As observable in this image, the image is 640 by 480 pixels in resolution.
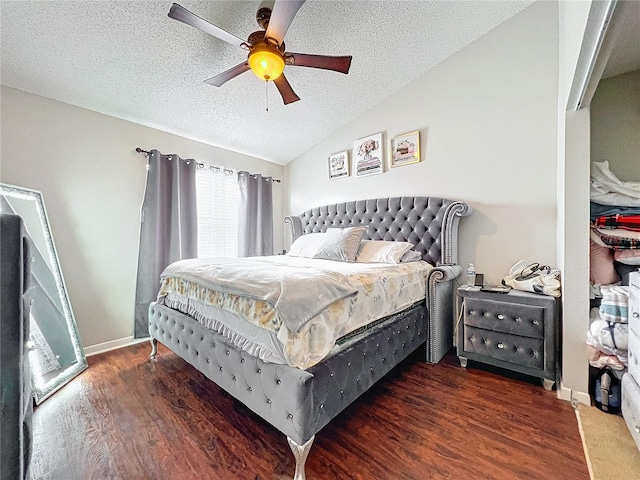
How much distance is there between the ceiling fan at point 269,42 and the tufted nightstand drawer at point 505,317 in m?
2.17

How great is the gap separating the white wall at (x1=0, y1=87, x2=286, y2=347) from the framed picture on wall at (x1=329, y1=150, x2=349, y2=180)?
219cm

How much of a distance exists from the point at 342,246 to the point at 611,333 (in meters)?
2.06

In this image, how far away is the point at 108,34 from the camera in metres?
2.04

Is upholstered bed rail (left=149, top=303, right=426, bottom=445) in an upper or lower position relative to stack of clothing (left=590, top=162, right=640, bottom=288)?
lower

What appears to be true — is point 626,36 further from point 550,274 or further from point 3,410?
point 3,410

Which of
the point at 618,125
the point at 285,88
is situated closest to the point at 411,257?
the point at 618,125

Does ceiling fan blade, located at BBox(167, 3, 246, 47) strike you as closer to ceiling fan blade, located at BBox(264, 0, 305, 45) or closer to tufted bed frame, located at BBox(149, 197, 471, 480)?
ceiling fan blade, located at BBox(264, 0, 305, 45)

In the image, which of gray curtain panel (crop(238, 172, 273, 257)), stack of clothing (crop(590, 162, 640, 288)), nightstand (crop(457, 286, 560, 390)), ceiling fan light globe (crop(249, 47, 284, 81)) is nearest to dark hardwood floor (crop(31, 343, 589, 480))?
nightstand (crop(457, 286, 560, 390))

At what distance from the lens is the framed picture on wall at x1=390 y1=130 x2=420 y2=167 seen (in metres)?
3.11

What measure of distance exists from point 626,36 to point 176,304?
3.74 meters

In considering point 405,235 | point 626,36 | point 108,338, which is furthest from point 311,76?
point 108,338

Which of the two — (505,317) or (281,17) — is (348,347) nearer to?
(505,317)

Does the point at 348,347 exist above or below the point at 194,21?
below

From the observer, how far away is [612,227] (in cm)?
186
